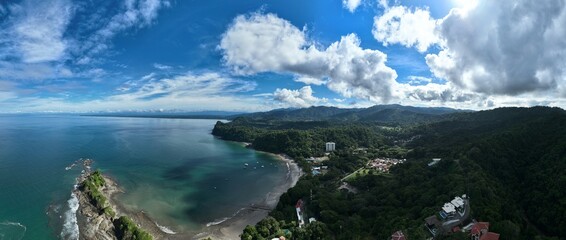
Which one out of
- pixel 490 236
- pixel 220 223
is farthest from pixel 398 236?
pixel 220 223

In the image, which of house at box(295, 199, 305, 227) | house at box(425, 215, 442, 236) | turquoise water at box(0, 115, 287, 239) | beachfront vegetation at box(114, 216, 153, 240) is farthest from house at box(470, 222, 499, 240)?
beachfront vegetation at box(114, 216, 153, 240)

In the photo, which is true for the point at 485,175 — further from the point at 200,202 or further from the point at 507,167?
the point at 200,202

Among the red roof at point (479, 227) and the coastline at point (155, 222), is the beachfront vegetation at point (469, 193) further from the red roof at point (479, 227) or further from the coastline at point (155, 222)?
the coastline at point (155, 222)

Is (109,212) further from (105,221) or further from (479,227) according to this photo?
(479,227)

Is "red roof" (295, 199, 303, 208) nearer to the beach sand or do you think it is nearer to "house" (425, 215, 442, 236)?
the beach sand

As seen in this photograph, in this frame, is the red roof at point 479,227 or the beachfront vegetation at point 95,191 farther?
the beachfront vegetation at point 95,191

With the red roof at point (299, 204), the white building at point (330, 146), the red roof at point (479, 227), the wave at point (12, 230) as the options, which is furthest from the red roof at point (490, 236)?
the white building at point (330, 146)

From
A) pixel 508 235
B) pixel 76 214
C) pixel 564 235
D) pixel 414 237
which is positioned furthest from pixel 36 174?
pixel 564 235
